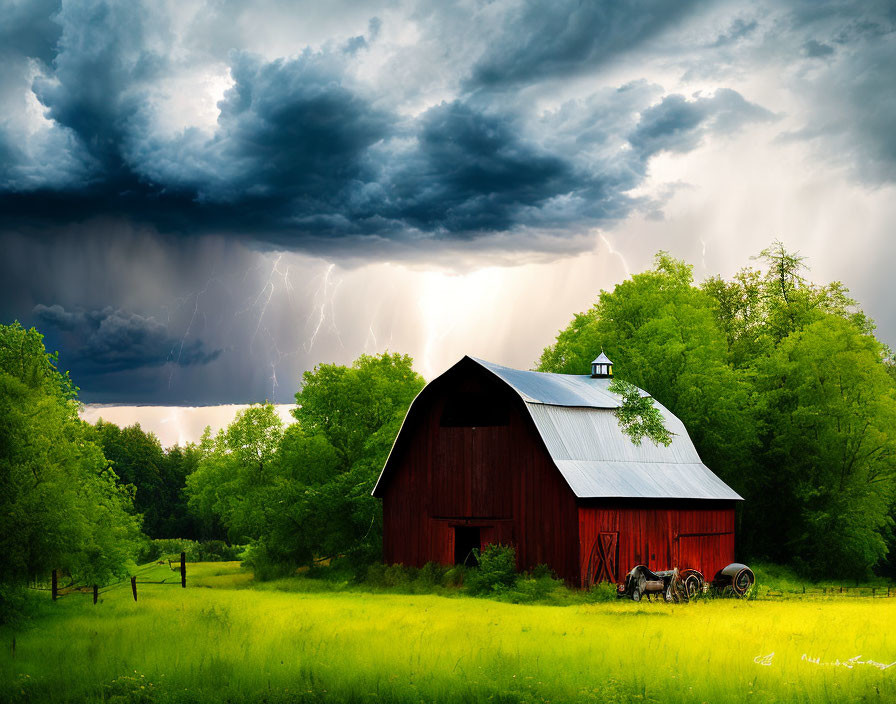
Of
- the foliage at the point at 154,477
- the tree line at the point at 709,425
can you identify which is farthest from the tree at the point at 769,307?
the foliage at the point at 154,477

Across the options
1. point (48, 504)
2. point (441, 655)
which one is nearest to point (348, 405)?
point (48, 504)

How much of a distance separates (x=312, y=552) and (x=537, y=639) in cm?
2202

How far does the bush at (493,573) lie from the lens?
93.2ft

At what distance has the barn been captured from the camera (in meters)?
29.3

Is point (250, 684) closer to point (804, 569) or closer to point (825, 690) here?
point (825, 690)

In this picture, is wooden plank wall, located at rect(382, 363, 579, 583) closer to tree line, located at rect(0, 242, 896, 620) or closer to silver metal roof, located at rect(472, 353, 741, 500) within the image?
silver metal roof, located at rect(472, 353, 741, 500)

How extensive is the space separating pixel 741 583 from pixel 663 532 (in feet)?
9.65

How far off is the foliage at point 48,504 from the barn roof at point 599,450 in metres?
10.1

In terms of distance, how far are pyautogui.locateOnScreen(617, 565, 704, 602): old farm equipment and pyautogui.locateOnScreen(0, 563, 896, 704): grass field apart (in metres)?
3.16

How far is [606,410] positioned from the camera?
110 feet

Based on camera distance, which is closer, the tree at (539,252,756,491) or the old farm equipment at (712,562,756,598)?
the old farm equipment at (712,562,756,598)

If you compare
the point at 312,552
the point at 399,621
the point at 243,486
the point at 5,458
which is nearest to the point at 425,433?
the point at 312,552

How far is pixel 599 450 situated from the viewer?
31953 millimetres

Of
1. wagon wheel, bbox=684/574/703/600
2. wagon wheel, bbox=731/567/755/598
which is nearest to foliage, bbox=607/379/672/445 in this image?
wagon wheel, bbox=684/574/703/600
